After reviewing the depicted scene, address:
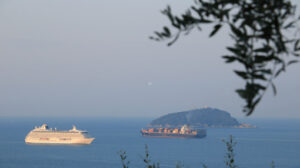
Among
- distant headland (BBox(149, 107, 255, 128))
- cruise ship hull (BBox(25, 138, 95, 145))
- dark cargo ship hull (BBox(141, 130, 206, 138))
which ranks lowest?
cruise ship hull (BBox(25, 138, 95, 145))

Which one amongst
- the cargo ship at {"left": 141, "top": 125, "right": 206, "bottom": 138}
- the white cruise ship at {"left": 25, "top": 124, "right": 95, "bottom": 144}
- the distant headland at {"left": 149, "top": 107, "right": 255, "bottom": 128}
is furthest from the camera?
→ the distant headland at {"left": 149, "top": 107, "right": 255, "bottom": 128}

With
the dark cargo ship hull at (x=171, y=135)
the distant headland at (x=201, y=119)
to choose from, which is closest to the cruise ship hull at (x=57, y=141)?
the dark cargo ship hull at (x=171, y=135)

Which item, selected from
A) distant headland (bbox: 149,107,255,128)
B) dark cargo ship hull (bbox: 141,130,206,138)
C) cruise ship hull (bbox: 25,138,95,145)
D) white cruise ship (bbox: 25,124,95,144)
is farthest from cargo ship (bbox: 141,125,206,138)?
distant headland (bbox: 149,107,255,128)

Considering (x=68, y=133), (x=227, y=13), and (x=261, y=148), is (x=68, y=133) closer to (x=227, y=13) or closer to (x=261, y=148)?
(x=261, y=148)

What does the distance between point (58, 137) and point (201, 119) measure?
94.7 meters

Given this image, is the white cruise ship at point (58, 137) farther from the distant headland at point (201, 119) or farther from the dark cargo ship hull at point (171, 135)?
the distant headland at point (201, 119)

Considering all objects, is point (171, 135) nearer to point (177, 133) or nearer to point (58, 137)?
point (177, 133)

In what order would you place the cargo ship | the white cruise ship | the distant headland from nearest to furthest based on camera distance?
the white cruise ship → the cargo ship → the distant headland

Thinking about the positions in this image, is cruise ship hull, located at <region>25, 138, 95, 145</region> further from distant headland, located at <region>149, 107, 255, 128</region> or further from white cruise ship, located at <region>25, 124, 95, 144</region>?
distant headland, located at <region>149, 107, 255, 128</region>

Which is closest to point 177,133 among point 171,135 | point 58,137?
point 171,135

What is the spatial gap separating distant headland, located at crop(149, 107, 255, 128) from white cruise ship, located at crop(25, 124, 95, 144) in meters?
90.3

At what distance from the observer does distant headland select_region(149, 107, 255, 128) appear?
166 meters

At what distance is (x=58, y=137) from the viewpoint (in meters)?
77.6

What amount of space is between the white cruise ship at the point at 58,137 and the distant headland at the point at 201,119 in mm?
90302
